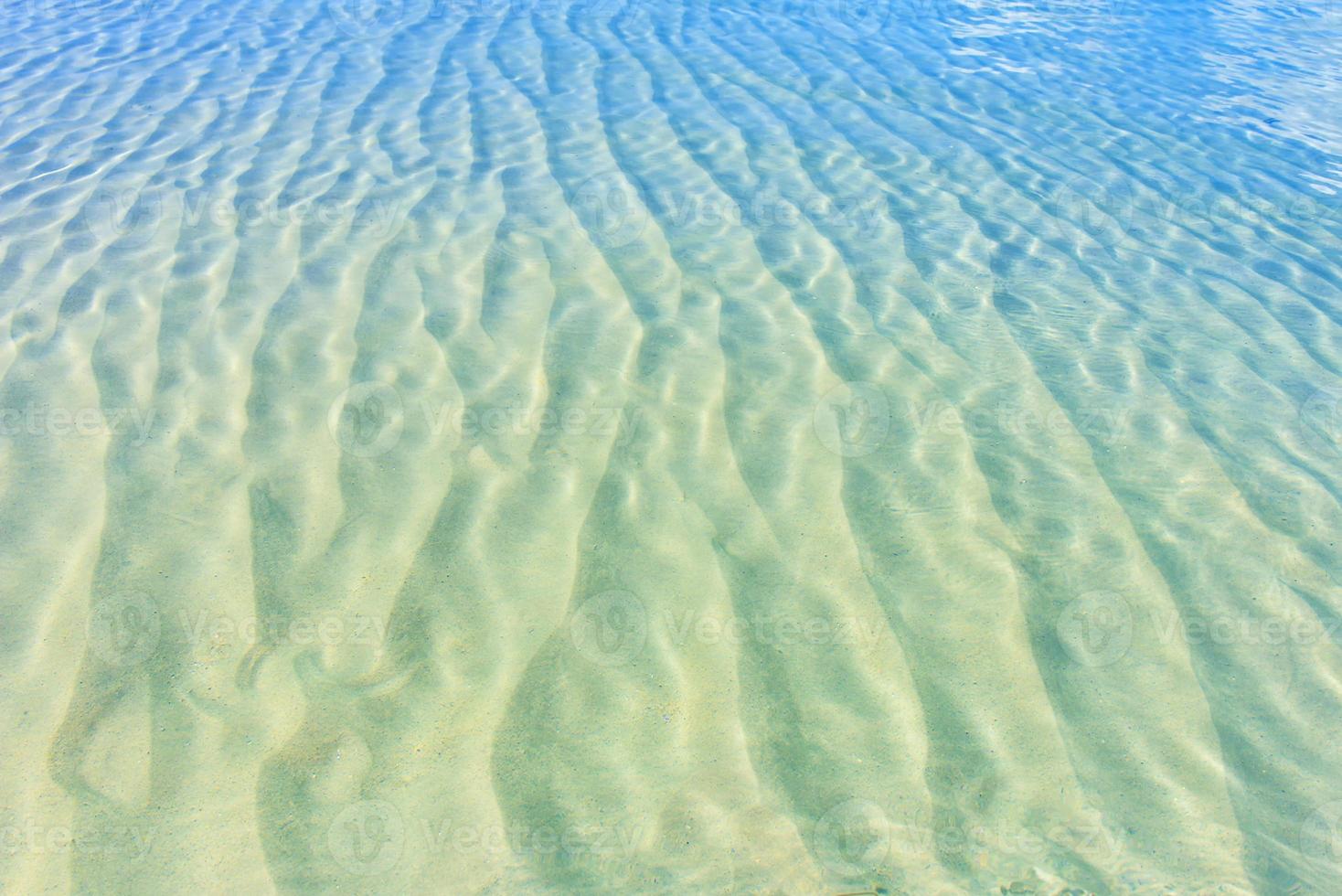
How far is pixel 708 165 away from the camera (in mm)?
4891

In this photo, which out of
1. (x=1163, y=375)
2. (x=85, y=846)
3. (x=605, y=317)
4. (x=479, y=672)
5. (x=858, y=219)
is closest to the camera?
(x=85, y=846)

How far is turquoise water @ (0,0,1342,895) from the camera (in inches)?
72.7

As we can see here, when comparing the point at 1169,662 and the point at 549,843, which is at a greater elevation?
the point at 549,843

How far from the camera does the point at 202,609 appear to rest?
7.36 feet

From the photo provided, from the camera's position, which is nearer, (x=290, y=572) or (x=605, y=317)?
(x=290, y=572)

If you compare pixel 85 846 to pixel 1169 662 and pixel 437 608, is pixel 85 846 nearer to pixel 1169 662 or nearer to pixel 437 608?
pixel 437 608

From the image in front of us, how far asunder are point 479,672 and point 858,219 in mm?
2979

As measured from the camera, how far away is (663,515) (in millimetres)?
2541

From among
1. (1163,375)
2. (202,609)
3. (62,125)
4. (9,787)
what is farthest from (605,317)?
(62,125)

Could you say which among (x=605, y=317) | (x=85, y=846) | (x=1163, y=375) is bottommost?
(x=1163, y=375)

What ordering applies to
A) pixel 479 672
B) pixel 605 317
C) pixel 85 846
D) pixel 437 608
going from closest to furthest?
pixel 85 846 → pixel 479 672 → pixel 437 608 → pixel 605 317

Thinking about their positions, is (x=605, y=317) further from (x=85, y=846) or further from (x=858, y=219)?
(x=85, y=846)

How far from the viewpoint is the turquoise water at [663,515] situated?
1.85 m

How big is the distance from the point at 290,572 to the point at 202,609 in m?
0.21
